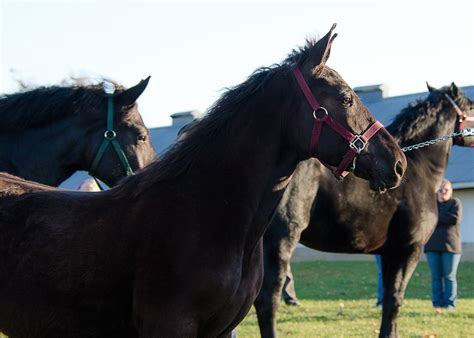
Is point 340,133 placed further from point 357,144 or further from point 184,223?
point 184,223

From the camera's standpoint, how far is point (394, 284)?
9.01m

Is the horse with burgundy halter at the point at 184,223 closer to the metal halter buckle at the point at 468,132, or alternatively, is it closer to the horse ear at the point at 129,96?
the horse ear at the point at 129,96

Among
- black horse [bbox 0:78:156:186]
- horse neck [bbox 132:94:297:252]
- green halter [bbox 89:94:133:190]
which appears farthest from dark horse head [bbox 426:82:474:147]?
horse neck [bbox 132:94:297:252]

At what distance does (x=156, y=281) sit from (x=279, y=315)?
817cm

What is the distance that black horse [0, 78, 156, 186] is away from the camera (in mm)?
7051

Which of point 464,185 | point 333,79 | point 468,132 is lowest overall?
point 464,185

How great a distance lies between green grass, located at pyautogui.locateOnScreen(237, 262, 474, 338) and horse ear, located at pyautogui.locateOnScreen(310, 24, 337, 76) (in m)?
5.62

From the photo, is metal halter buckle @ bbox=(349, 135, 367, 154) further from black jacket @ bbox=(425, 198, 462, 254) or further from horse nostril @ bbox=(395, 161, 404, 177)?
black jacket @ bbox=(425, 198, 462, 254)

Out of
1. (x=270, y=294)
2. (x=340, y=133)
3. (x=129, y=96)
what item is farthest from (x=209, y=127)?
(x=270, y=294)

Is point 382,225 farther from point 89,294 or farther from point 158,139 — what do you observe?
point 158,139

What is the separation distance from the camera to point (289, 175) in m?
Answer: 5.07

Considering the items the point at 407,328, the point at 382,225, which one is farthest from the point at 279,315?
the point at 382,225

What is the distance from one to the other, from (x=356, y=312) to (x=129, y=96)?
6734 millimetres

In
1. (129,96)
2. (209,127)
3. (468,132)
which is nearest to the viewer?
(209,127)
